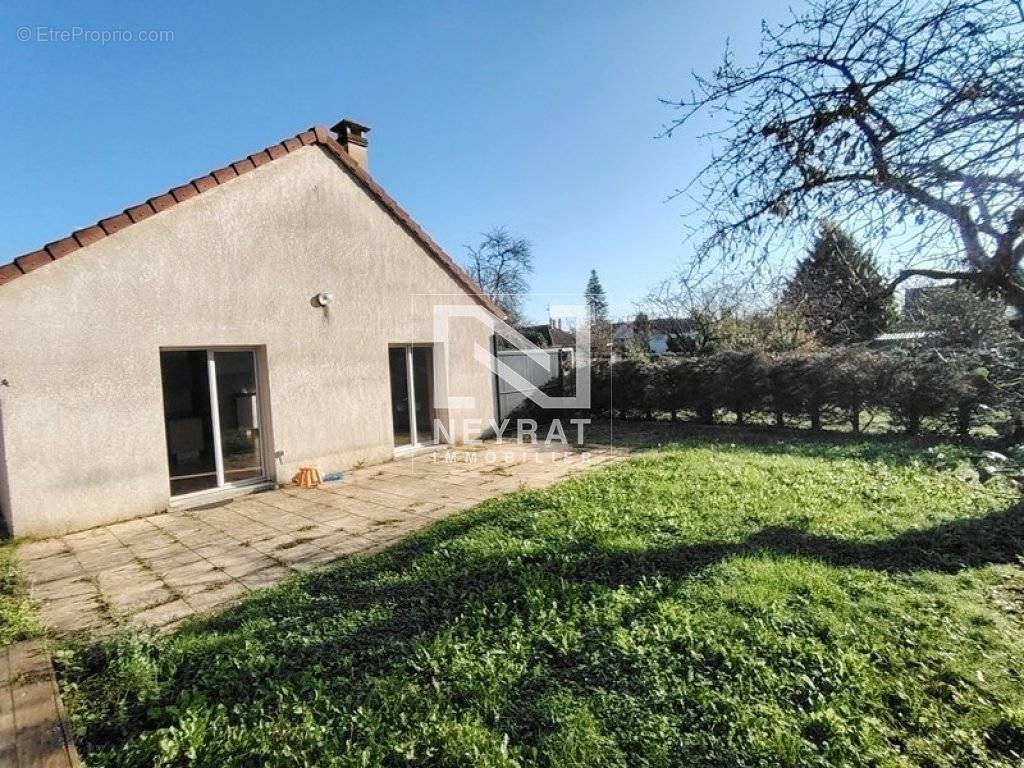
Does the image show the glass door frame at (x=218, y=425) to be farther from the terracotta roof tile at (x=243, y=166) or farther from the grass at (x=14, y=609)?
the terracotta roof tile at (x=243, y=166)

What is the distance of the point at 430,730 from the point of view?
2.80 meters

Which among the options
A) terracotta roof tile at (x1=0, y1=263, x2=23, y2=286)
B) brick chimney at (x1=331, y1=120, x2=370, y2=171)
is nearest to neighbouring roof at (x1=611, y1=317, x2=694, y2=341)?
brick chimney at (x1=331, y1=120, x2=370, y2=171)

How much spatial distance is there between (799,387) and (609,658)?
1102cm

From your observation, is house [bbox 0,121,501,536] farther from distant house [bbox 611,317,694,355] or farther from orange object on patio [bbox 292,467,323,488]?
distant house [bbox 611,317,694,355]

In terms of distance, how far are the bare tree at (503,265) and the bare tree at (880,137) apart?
3406 centimetres

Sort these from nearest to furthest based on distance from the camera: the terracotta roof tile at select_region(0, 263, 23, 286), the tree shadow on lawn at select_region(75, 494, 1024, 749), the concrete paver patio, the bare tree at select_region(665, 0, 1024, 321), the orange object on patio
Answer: the bare tree at select_region(665, 0, 1024, 321) → the tree shadow on lawn at select_region(75, 494, 1024, 749) → the concrete paver patio → the terracotta roof tile at select_region(0, 263, 23, 286) → the orange object on patio

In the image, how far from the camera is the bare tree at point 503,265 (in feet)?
125

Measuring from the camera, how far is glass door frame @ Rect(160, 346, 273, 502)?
821 centimetres

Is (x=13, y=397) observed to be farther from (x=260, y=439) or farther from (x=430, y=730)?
(x=430, y=730)

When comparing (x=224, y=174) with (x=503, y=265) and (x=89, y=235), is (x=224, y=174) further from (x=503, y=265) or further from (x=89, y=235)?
(x=503, y=265)

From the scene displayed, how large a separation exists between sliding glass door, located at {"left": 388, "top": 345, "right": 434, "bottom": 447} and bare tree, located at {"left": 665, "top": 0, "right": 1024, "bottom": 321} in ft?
27.8

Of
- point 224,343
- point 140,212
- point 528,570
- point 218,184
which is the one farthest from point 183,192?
point 528,570

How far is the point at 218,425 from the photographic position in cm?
830


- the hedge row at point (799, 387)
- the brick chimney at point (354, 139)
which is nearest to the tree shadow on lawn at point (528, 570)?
the hedge row at point (799, 387)
